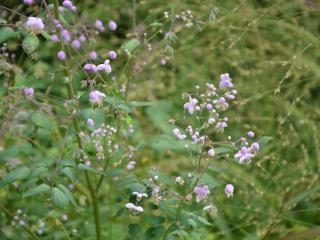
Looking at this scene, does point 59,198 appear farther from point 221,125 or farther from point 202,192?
point 221,125

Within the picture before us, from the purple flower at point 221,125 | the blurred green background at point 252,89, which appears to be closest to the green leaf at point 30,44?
the purple flower at point 221,125

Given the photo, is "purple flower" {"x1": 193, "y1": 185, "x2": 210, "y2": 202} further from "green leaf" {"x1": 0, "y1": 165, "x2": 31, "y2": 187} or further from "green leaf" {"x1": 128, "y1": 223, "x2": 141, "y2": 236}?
"green leaf" {"x1": 0, "y1": 165, "x2": 31, "y2": 187}

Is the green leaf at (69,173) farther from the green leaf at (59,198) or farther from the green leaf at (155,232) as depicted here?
the green leaf at (155,232)

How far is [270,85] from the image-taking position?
12.8 ft

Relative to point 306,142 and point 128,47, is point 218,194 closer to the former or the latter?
point 306,142

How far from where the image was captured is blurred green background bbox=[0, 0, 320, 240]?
10.6 ft

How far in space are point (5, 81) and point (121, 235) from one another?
924mm

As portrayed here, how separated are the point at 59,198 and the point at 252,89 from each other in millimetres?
2139

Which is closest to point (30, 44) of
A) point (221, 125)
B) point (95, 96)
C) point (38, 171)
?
point (95, 96)

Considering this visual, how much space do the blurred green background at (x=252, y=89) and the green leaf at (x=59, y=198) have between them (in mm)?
1215

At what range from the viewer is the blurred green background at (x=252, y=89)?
323 centimetres

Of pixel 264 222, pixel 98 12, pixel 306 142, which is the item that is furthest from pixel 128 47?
pixel 98 12

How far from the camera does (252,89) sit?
3744 millimetres

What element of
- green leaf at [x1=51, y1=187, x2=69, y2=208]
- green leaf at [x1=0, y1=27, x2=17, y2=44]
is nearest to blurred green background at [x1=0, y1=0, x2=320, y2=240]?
green leaf at [x1=0, y1=27, x2=17, y2=44]
